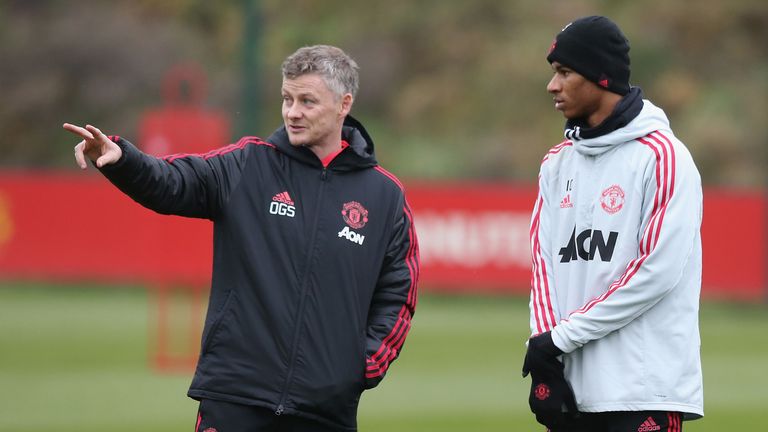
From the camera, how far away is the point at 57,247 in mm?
22078

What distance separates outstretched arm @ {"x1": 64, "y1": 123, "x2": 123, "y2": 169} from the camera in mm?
4844

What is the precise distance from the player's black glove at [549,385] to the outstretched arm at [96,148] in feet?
5.52

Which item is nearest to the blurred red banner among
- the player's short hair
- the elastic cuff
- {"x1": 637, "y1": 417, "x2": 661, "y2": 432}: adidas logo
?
the player's short hair

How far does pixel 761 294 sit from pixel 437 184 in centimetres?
557

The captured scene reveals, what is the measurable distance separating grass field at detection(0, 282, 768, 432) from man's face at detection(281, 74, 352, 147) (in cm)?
561

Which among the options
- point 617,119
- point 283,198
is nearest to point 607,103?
point 617,119

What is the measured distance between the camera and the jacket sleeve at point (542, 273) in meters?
5.07

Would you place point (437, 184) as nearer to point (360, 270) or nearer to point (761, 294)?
point (761, 294)

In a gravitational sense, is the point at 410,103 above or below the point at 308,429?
above

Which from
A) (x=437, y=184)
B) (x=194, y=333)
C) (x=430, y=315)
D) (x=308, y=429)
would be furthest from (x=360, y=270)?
(x=437, y=184)

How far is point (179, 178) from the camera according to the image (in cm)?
514

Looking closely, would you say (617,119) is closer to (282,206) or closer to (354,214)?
(354,214)

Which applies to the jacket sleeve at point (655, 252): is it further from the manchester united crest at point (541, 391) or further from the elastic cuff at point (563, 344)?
the manchester united crest at point (541, 391)

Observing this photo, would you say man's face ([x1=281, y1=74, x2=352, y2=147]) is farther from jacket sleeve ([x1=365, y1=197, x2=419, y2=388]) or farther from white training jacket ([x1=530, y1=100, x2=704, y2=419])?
white training jacket ([x1=530, y1=100, x2=704, y2=419])
